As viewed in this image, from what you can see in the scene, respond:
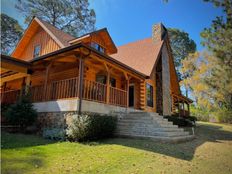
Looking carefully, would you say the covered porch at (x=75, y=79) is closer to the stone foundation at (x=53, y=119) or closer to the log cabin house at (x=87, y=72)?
the log cabin house at (x=87, y=72)

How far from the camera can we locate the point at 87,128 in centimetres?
782

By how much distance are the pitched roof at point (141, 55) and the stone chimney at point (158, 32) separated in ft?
1.59

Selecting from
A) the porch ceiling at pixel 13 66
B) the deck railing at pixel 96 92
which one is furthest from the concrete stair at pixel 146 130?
the porch ceiling at pixel 13 66

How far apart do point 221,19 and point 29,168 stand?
1036 cm

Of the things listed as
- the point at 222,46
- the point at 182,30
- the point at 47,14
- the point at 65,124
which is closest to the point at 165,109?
the point at 222,46

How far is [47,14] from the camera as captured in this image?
24141mm

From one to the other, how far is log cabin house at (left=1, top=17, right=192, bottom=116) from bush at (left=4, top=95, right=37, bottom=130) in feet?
2.60

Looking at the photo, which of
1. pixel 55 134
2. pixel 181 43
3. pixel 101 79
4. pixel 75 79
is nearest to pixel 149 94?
pixel 101 79

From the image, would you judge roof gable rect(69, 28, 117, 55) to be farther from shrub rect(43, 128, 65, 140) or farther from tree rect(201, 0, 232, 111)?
shrub rect(43, 128, 65, 140)

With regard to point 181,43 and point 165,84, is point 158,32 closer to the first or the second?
point 165,84

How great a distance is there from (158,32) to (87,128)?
14.6 meters

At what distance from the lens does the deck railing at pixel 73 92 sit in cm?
955

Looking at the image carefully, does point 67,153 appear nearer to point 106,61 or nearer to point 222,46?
point 106,61

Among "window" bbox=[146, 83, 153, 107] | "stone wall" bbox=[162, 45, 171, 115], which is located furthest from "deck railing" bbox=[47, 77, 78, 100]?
"stone wall" bbox=[162, 45, 171, 115]
